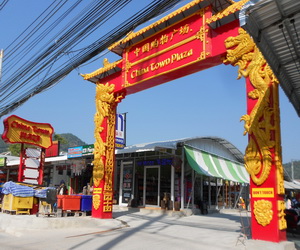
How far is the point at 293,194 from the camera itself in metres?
36.2

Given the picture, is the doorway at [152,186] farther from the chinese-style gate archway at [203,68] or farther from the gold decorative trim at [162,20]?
the gold decorative trim at [162,20]

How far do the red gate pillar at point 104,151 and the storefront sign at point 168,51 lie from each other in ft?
4.73

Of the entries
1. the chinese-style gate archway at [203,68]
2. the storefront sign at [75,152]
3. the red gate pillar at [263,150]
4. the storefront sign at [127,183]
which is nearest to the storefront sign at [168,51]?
the chinese-style gate archway at [203,68]

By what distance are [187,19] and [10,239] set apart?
844 cm

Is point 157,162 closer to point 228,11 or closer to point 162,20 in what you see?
point 162,20

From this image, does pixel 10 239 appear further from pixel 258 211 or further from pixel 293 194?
pixel 293 194

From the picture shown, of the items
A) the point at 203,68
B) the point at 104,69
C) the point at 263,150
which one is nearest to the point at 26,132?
the point at 104,69

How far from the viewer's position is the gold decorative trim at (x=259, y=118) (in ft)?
23.6

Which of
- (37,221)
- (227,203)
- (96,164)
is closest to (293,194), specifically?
(227,203)

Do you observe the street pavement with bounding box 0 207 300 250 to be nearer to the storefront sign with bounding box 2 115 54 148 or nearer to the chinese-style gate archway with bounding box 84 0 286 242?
the chinese-style gate archway with bounding box 84 0 286 242

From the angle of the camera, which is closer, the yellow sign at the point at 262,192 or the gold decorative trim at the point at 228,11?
the yellow sign at the point at 262,192

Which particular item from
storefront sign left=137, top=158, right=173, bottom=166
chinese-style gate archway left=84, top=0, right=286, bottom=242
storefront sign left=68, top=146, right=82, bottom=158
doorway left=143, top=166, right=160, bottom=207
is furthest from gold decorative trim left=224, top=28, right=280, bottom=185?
storefront sign left=68, top=146, right=82, bottom=158

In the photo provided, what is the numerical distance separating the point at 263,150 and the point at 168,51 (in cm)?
462

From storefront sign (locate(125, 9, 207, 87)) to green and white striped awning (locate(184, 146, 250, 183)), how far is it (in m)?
6.01
